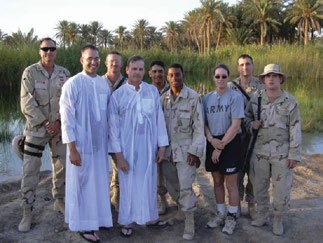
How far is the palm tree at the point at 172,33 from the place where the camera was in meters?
68.4

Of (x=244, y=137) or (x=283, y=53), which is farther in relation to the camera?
(x=283, y=53)

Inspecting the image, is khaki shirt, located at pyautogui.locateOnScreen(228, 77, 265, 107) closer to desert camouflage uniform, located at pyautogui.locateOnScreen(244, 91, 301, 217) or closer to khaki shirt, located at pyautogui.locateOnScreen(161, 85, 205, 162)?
desert camouflage uniform, located at pyautogui.locateOnScreen(244, 91, 301, 217)

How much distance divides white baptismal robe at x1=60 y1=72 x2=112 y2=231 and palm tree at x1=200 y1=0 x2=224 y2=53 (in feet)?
158

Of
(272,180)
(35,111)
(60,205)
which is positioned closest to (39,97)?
(35,111)

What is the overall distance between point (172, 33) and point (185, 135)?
219ft

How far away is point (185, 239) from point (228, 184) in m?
0.84

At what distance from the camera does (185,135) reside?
472 cm

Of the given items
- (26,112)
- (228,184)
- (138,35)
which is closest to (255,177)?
(228,184)

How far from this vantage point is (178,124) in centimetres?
472

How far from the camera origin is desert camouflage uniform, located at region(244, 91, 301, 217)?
4625 millimetres

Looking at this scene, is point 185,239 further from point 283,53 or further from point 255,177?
point 283,53

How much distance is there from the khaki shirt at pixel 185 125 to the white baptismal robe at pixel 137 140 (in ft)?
0.51

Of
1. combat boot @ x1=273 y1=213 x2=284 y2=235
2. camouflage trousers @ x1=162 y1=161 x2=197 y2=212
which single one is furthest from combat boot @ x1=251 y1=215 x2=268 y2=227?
camouflage trousers @ x1=162 y1=161 x2=197 y2=212

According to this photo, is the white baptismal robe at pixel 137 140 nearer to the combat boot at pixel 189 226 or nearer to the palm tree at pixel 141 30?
the combat boot at pixel 189 226
